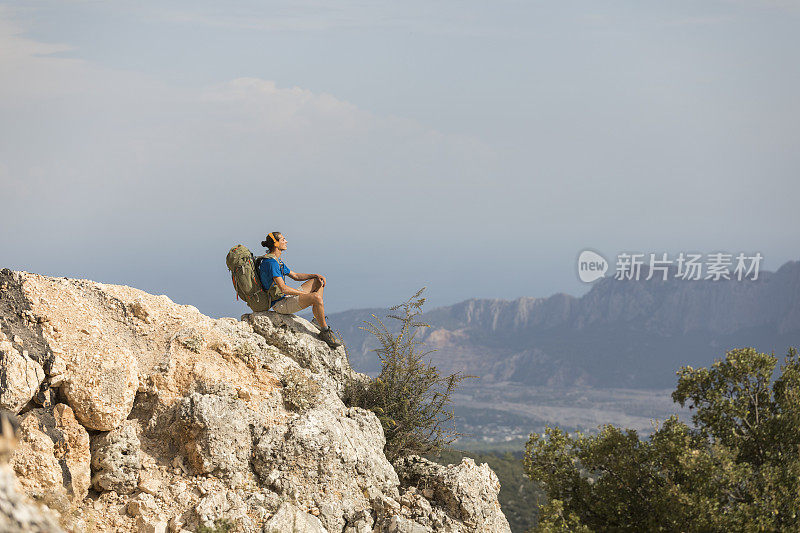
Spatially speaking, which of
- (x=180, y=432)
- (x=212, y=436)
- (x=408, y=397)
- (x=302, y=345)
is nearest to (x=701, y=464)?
(x=408, y=397)

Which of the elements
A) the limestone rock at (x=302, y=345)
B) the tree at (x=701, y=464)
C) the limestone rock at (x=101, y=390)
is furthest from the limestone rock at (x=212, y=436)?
the tree at (x=701, y=464)

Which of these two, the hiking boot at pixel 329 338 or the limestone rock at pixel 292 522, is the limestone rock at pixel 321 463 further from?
the hiking boot at pixel 329 338

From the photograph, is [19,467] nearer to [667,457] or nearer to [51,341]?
[51,341]

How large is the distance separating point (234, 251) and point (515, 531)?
190 feet

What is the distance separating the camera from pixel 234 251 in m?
13.7

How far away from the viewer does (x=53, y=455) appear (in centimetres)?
998

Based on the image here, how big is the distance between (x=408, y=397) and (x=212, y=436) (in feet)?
14.4

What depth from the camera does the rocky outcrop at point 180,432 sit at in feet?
33.0

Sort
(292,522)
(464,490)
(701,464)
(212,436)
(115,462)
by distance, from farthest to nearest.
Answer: (701,464) < (464,490) < (212,436) < (292,522) < (115,462)

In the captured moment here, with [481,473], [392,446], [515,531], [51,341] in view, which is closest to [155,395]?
[51,341]

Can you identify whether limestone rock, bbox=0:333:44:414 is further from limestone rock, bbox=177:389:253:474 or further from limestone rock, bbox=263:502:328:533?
limestone rock, bbox=263:502:328:533

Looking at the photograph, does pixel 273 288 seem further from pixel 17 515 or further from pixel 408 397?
pixel 17 515

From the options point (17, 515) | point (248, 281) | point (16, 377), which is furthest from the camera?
point (248, 281)

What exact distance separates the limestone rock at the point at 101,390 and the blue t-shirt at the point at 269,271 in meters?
3.53
